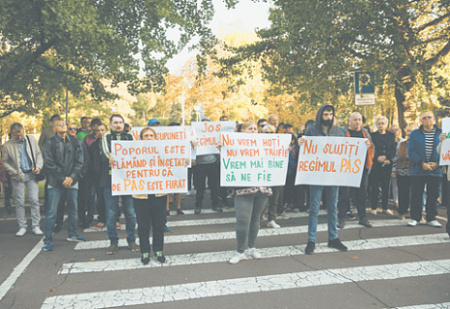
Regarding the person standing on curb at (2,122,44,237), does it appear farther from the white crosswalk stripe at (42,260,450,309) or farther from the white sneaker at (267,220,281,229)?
the white sneaker at (267,220,281,229)

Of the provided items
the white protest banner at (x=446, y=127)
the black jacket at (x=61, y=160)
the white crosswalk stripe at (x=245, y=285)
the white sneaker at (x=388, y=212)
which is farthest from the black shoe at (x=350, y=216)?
the black jacket at (x=61, y=160)

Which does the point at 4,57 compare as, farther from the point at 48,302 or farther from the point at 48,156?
the point at 48,302

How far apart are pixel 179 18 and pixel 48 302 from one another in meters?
9.72

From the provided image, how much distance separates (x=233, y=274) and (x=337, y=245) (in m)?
1.97

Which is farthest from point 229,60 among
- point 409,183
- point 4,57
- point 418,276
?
point 418,276

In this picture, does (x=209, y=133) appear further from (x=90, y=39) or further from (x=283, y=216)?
(x=90, y=39)

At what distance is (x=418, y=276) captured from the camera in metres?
4.97

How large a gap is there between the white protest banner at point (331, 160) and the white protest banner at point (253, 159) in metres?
0.37

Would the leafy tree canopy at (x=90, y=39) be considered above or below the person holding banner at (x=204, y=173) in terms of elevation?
above

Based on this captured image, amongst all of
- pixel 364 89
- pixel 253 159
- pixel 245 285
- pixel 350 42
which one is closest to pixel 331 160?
pixel 253 159

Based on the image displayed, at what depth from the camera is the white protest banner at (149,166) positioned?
18.9ft

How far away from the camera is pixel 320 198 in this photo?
612 cm

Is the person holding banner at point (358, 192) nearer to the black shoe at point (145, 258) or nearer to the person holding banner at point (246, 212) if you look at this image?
the person holding banner at point (246, 212)

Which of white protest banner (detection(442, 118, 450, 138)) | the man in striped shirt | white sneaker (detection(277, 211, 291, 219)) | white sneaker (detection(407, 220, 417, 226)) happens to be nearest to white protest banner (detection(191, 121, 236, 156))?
white sneaker (detection(277, 211, 291, 219))
